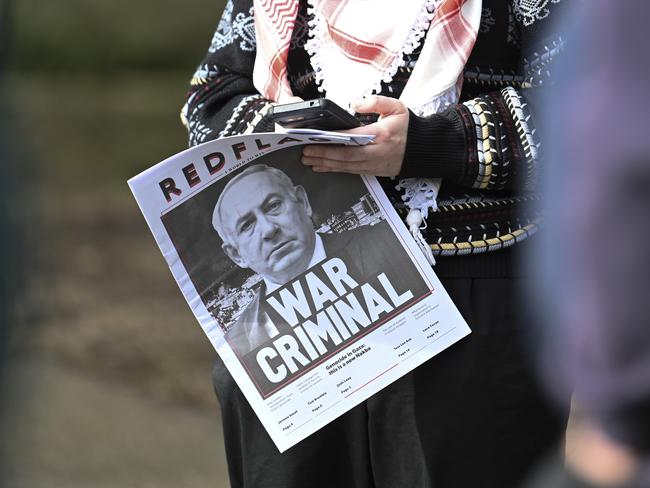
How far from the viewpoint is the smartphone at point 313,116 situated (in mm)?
1503

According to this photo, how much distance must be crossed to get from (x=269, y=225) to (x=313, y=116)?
198 mm

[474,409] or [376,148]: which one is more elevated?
[376,148]

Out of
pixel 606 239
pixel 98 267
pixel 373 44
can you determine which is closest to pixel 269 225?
pixel 373 44

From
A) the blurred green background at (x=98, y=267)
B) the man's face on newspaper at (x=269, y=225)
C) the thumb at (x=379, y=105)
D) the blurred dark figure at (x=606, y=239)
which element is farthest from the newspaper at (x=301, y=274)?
the blurred dark figure at (x=606, y=239)

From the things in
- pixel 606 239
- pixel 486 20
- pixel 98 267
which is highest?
pixel 98 267

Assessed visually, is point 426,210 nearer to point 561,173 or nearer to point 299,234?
point 299,234

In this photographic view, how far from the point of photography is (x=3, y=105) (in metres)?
1.36

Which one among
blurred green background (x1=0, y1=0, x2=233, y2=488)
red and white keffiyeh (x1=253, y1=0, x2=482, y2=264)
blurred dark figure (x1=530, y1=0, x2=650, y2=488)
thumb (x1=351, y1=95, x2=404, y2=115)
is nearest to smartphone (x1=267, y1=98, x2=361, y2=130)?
thumb (x1=351, y1=95, x2=404, y2=115)

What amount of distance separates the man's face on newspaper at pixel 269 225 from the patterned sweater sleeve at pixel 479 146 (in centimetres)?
18

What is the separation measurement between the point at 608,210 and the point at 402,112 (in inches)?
32.9

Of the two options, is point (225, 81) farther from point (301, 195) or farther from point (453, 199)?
point (453, 199)

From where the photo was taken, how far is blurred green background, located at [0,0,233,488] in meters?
1.51

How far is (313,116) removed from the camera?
4.99 ft

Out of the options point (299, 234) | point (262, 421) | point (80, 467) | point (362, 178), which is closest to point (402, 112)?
point (362, 178)
